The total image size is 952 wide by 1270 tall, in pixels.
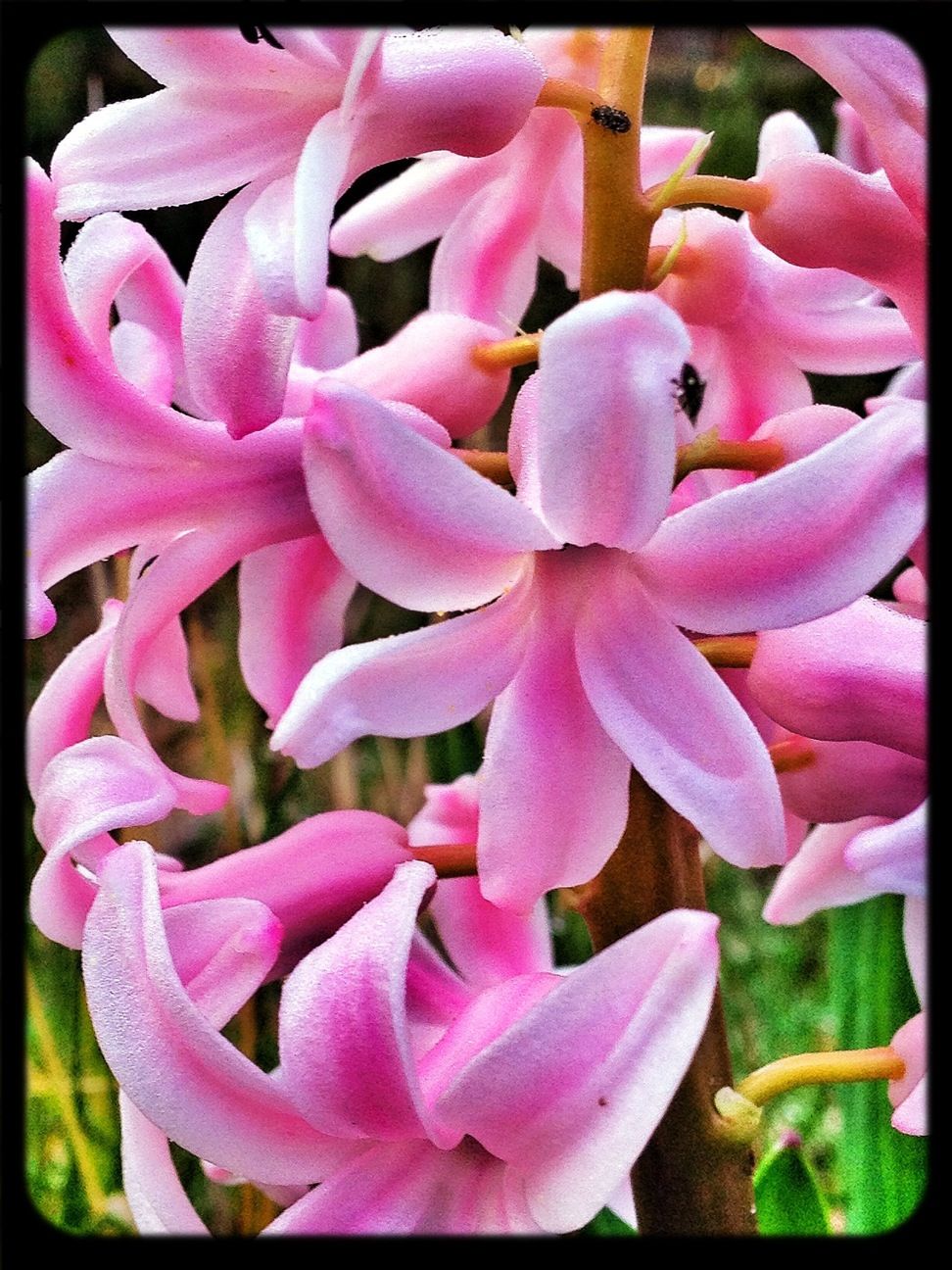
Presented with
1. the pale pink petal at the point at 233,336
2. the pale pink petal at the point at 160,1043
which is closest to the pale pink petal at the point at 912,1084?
the pale pink petal at the point at 160,1043

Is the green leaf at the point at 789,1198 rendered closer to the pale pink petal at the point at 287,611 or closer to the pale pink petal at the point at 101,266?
the pale pink petal at the point at 287,611

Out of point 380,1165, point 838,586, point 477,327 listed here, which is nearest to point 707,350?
point 477,327

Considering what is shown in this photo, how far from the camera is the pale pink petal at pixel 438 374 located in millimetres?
559

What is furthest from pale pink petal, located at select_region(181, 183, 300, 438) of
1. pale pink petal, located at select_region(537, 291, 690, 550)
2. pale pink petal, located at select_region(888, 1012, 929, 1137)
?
pale pink petal, located at select_region(888, 1012, 929, 1137)

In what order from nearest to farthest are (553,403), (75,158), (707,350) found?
(553,403) < (75,158) < (707,350)

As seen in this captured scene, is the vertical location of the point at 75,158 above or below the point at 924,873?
above

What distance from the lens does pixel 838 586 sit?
0.41m

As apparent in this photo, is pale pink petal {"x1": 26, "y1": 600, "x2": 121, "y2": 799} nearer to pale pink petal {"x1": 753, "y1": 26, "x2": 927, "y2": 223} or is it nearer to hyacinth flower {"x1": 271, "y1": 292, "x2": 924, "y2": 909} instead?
hyacinth flower {"x1": 271, "y1": 292, "x2": 924, "y2": 909}

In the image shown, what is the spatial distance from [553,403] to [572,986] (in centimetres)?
17

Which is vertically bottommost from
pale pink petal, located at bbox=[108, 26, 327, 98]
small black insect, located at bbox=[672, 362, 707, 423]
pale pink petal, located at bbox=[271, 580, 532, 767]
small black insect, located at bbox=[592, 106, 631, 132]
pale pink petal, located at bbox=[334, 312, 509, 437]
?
pale pink petal, located at bbox=[271, 580, 532, 767]

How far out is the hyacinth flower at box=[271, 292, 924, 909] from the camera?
390 mm

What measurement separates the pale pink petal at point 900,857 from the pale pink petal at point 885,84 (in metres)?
0.23

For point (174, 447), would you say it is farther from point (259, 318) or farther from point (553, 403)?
point (553, 403)

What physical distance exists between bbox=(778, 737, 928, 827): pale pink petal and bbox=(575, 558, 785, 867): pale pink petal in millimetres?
131
